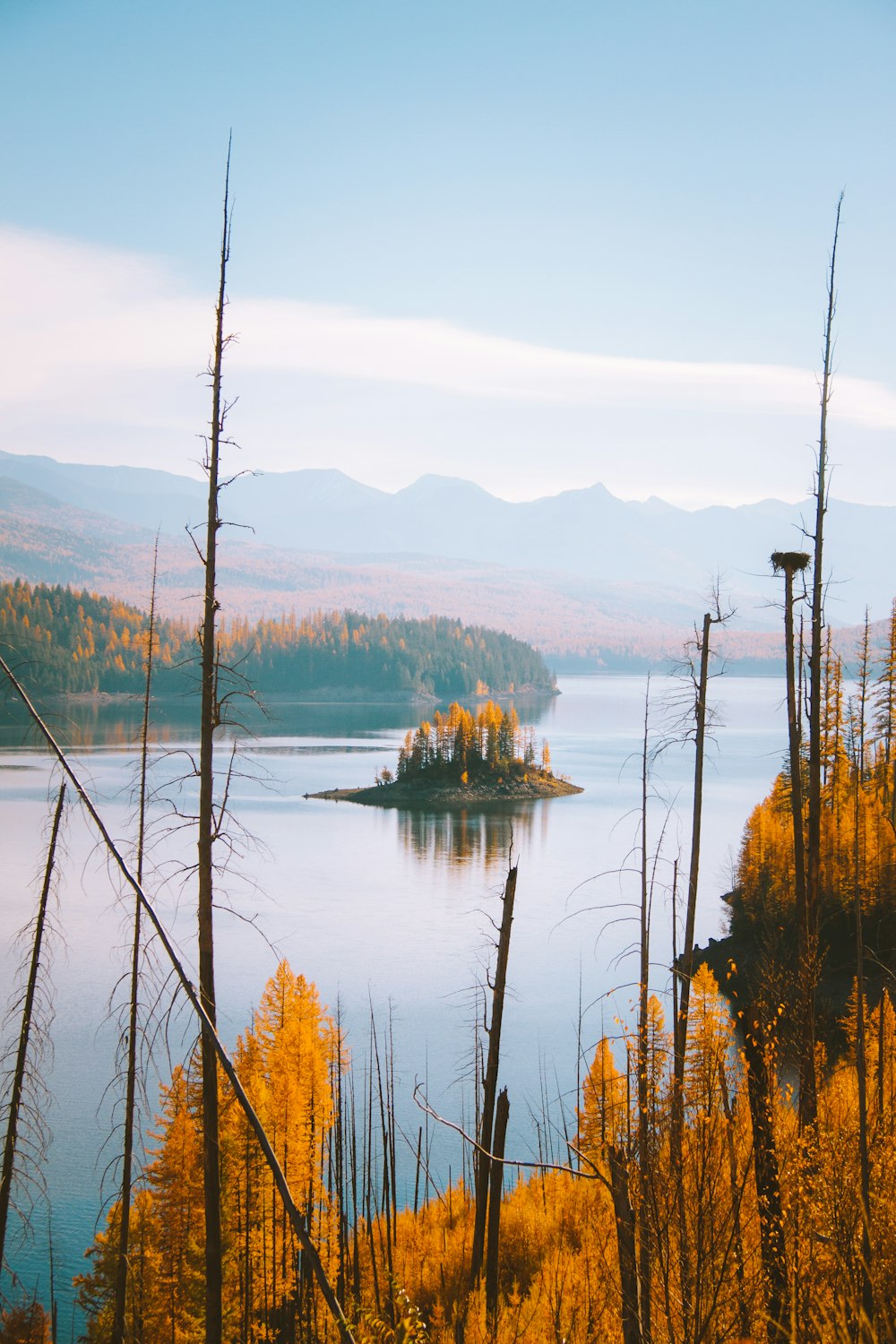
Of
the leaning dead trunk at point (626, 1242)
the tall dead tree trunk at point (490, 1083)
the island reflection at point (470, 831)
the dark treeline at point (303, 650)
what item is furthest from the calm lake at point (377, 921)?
the dark treeline at point (303, 650)

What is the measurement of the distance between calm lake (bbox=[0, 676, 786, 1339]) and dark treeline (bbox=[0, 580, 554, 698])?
5451cm

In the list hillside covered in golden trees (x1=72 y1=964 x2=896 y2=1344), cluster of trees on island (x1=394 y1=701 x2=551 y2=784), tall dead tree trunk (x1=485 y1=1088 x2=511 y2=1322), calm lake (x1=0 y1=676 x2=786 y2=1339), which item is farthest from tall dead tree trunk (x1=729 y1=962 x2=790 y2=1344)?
cluster of trees on island (x1=394 y1=701 x2=551 y2=784)

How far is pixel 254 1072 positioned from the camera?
14469 millimetres

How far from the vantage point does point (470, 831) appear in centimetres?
5825

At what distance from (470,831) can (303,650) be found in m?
106

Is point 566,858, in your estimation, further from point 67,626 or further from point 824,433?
point 67,626

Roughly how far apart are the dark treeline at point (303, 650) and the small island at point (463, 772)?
59066 millimetres

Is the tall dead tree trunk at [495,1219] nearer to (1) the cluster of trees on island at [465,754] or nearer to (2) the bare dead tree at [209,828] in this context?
(2) the bare dead tree at [209,828]

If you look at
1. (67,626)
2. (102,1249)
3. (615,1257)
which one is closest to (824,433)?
(615,1257)

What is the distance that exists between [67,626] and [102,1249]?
133408 millimetres

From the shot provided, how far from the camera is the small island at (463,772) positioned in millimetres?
68438

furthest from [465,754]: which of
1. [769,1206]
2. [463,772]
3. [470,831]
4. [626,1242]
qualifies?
[626,1242]

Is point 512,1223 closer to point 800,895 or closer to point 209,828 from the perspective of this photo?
point 800,895

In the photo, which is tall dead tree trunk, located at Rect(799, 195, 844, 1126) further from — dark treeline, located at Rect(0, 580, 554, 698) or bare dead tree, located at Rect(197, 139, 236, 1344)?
dark treeline, located at Rect(0, 580, 554, 698)
